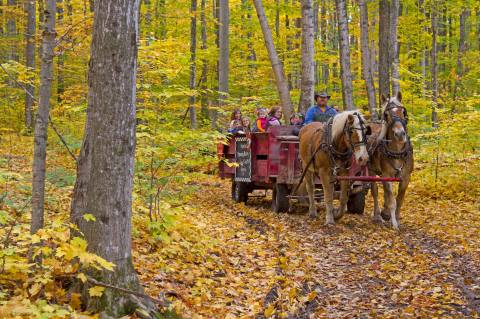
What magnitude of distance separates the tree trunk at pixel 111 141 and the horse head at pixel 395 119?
5685 millimetres

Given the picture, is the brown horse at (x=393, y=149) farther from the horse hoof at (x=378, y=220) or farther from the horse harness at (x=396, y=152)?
the horse hoof at (x=378, y=220)

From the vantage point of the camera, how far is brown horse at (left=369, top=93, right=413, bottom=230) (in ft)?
30.2

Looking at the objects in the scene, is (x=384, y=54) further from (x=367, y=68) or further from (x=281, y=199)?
(x=281, y=199)

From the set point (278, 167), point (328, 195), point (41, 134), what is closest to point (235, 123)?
point (278, 167)

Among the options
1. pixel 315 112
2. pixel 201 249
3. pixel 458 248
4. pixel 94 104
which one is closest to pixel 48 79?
pixel 94 104

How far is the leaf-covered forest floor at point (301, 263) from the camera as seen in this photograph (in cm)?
543

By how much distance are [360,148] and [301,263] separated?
277cm

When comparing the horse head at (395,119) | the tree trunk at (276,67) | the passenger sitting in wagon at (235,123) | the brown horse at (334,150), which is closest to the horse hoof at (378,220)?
the brown horse at (334,150)

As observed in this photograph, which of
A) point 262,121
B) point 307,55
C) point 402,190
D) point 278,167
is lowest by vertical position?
point 402,190

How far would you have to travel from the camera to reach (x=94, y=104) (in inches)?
177

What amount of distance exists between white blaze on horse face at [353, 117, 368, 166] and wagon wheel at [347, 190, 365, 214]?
2.22m

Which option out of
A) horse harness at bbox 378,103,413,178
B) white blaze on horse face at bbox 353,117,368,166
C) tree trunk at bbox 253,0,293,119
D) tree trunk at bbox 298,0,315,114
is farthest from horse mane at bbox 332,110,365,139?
tree trunk at bbox 253,0,293,119

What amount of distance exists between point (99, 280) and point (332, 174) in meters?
6.17

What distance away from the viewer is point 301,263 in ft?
23.7
